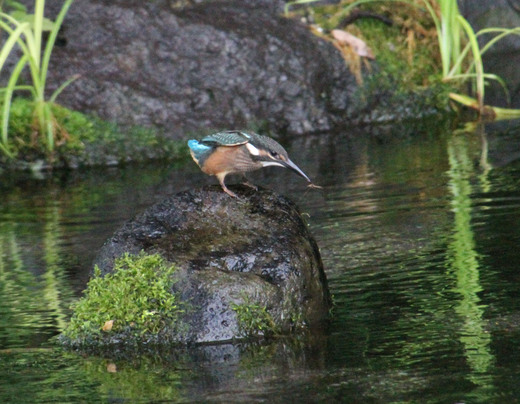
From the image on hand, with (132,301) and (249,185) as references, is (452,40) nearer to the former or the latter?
(249,185)

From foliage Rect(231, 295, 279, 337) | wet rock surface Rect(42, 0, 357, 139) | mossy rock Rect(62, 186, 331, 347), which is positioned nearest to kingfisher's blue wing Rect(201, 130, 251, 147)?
mossy rock Rect(62, 186, 331, 347)

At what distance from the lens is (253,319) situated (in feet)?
12.8

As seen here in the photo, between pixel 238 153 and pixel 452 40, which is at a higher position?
pixel 452 40

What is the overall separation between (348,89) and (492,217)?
4.87 metres

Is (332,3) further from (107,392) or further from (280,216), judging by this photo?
(107,392)

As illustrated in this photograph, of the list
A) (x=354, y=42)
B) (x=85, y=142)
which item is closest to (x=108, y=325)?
(x=85, y=142)

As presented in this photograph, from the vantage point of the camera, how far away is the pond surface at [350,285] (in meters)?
3.37

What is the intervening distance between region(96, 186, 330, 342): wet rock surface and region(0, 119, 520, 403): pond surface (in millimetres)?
138

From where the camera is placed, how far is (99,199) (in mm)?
7902

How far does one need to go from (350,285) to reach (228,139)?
3.35 ft

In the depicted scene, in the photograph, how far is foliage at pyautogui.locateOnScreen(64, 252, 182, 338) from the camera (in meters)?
3.89

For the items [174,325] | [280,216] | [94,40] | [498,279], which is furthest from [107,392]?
[94,40]

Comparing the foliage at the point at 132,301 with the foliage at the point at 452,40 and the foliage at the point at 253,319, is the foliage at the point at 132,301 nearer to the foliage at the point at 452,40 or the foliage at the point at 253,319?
the foliage at the point at 253,319

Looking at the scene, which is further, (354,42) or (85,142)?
(354,42)
